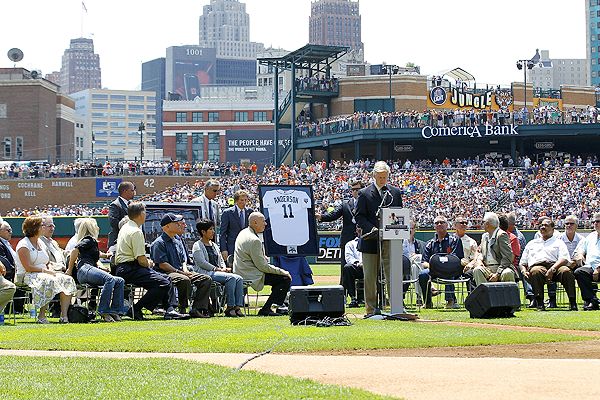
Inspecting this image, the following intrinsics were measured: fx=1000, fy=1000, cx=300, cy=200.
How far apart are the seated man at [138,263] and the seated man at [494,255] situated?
5.44m

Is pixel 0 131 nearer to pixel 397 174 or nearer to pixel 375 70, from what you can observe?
pixel 375 70

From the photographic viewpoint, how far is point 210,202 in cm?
1767

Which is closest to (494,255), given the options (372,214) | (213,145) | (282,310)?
(372,214)

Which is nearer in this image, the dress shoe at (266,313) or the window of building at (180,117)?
the dress shoe at (266,313)

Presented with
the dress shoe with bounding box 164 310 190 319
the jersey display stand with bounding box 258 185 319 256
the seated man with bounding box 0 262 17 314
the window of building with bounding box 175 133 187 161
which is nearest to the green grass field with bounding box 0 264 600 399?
the dress shoe with bounding box 164 310 190 319

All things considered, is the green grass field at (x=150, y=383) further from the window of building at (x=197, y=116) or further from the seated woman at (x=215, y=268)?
the window of building at (x=197, y=116)

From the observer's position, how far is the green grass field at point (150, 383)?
757 centimetres

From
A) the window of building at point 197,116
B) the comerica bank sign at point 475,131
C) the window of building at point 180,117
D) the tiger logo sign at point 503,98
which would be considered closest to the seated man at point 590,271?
the comerica bank sign at point 475,131

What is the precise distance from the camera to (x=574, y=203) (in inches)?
1890

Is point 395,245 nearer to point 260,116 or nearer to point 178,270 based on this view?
point 178,270

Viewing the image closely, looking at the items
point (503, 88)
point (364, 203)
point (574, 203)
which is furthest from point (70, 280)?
point (503, 88)

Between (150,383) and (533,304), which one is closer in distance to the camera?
(150,383)

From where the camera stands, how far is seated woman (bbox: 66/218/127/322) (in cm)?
1470

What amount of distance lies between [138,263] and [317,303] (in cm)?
315
